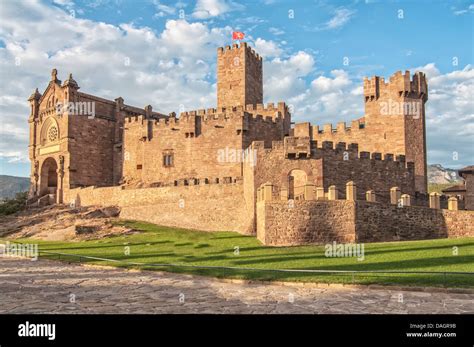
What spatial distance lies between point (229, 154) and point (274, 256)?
2196cm

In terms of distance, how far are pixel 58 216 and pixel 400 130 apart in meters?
30.4

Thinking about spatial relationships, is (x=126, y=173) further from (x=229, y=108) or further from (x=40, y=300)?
(x=40, y=300)

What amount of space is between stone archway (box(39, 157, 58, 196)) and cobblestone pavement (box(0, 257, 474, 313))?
1477 inches

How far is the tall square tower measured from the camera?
47.0 metres

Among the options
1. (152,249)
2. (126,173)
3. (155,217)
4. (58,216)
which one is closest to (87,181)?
(126,173)

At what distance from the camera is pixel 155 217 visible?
118ft

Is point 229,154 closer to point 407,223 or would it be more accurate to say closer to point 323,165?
point 323,165

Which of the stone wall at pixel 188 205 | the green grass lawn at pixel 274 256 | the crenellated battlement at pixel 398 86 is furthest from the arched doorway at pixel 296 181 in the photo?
the crenellated battlement at pixel 398 86

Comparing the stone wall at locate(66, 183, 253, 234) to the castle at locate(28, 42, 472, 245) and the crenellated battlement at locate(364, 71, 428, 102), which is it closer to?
the castle at locate(28, 42, 472, 245)

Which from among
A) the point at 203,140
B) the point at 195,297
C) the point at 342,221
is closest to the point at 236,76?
the point at 203,140

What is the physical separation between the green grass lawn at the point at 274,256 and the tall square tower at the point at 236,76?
21.6 metres

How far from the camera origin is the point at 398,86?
127 feet

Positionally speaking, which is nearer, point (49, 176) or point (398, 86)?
point (398, 86)
